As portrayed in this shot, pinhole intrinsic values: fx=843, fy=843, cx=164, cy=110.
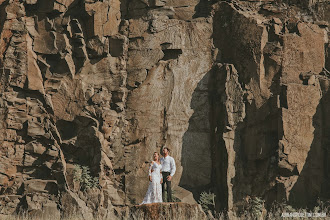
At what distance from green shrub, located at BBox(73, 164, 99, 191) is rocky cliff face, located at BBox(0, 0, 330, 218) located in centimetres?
17

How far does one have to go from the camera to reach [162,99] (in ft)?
96.3

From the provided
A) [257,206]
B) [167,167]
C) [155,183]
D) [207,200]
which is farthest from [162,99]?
[155,183]

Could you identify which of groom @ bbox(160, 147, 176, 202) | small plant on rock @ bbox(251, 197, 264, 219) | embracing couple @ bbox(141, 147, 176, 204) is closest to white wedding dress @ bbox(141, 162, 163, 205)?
embracing couple @ bbox(141, 147, 176, 204)

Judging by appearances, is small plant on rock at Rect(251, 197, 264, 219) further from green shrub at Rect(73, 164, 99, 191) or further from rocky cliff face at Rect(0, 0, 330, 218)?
green shrub at Rect(73, 164, 99, 191)

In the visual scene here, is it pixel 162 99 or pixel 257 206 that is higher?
pixel 162 99

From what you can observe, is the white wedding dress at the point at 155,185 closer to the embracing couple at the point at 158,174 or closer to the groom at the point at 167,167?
the embracing couple at the point at 158,174

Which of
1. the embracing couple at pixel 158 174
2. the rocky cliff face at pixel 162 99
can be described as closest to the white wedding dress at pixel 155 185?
the embracing couple at pixel 158 174

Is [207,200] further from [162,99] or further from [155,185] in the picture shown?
[155,185]

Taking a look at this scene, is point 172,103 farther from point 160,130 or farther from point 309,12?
point 309,12

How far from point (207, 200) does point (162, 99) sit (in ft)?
12.7

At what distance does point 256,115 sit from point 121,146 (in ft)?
15.6

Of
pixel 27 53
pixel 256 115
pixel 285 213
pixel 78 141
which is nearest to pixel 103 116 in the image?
pixel 78 141

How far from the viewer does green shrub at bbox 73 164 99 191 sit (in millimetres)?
28078

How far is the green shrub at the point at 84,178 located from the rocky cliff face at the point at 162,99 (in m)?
0.17
